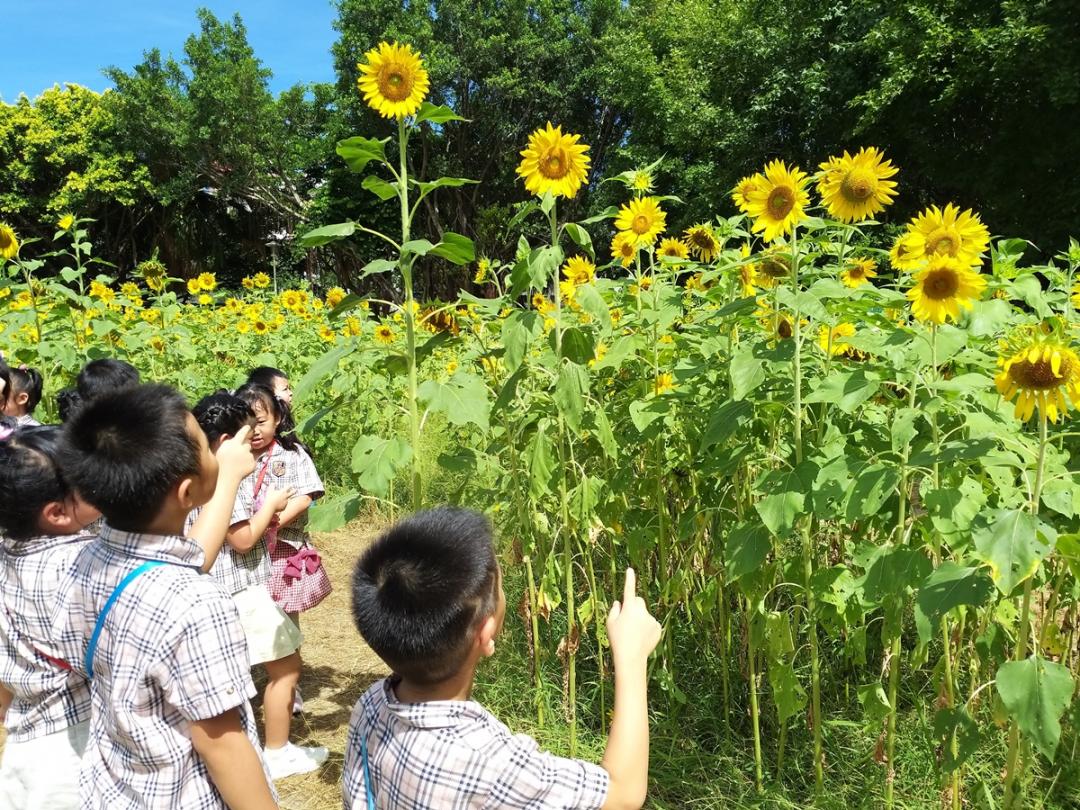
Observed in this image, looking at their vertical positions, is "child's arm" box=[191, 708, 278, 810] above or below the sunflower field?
below

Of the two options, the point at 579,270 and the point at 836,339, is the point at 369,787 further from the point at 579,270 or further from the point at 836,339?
the point at 579,270

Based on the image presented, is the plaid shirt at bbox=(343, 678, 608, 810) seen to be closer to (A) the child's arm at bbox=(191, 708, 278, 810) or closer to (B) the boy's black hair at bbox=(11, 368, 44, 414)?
(A) the child's arm at bbox=(191, 708, 278, 810)

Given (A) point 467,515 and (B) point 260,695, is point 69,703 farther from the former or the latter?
(B) point 260,695

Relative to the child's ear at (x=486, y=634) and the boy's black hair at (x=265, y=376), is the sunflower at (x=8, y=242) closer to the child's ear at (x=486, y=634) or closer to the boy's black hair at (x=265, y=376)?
the boy's black hair at (x=265, y=376)

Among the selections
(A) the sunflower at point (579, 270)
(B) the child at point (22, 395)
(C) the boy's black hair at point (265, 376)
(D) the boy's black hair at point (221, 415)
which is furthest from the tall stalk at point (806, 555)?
(B) the child at point (22, 395)

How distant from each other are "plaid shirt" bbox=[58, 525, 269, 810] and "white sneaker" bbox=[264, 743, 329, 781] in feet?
4.48

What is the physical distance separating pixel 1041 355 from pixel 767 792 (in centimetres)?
141

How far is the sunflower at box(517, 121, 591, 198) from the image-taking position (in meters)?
2.31

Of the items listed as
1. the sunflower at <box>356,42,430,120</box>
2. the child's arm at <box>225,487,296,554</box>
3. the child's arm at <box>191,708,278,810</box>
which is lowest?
the child's arm at <box>191,708,278,810</box>

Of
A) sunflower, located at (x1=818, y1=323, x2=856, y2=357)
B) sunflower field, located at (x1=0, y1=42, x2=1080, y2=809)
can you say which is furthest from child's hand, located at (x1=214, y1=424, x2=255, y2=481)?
sunflower, located at (x1=818, y1=323, x2=856, y2=357)

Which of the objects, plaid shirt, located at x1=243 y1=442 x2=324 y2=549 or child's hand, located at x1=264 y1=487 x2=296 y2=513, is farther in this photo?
plaid shirt, located at x1=243 y1=442 x2=324 y2=549

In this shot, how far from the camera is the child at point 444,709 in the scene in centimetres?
116

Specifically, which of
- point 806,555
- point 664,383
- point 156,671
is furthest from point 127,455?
point 664,383

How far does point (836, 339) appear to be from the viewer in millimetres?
2180
